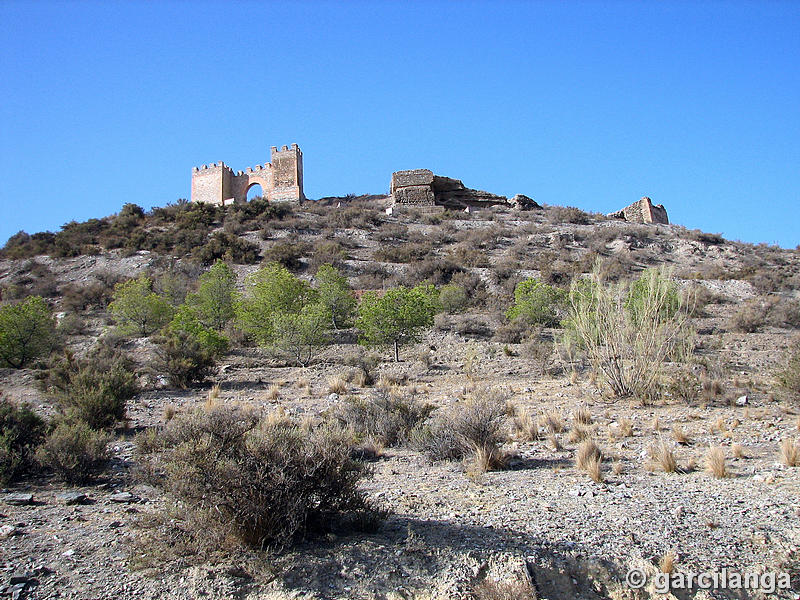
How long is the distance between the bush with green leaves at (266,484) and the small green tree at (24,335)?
16.6 meters

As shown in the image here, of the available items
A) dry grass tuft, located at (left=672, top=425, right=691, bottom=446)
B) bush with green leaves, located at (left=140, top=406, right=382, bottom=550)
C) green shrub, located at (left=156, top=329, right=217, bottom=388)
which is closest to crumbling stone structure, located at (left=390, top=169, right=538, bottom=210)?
green shrub, located at (left=156, top=329, right=217, bottom=388)

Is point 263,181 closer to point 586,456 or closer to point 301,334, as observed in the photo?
point 301,334

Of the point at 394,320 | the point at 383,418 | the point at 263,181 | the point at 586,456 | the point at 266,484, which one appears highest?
the point at 263,181

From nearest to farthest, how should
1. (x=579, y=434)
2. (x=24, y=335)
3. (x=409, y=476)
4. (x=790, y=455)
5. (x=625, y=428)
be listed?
(x=790, y=455) → (x=409, y=476) → (x=579, y=434) → (x=625, y=428) → (x=24, y=335)

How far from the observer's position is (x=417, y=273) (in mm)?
30359

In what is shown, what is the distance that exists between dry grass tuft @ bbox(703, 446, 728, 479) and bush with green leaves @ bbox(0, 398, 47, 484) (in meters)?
7.87

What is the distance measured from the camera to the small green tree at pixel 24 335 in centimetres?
1767

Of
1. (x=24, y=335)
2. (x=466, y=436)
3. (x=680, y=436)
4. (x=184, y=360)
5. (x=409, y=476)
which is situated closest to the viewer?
(x=409, y=476)

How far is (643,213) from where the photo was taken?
45469mm

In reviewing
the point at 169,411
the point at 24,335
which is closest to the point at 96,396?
the point at 169,411

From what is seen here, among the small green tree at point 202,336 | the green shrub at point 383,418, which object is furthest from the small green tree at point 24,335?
the green shrub at point 383,418

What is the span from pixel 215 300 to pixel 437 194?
1066 inches

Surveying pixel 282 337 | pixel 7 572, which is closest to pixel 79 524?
pixel 7 572

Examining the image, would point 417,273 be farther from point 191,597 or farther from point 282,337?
point 191,597
